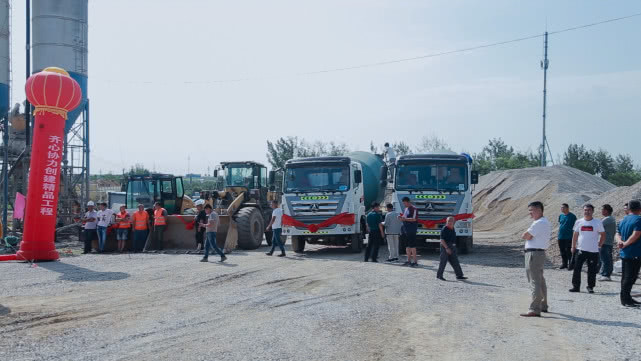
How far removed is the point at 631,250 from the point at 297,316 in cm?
563

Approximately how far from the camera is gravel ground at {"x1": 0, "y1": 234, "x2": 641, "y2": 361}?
22.7ft

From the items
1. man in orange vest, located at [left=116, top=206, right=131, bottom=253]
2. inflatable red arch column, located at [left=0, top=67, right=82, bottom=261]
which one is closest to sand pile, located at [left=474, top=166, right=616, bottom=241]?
man in orange vest, located at [left=116, top=206, right=131, bottom=253]

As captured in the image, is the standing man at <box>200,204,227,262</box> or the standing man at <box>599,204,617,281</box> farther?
the standing man at <box>200,204,227,262</box>

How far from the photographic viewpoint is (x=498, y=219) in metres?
36.1

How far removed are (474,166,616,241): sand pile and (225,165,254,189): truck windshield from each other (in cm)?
1433

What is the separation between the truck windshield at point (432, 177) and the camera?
17984mm

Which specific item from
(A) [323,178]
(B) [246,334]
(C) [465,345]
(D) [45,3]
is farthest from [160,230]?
(D) [45,3]

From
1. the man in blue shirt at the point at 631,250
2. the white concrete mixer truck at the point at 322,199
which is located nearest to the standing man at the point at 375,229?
the white concrete mixer truck at the point at 322,199

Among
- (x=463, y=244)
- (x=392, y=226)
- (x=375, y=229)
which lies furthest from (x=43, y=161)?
(x=463, y=244)

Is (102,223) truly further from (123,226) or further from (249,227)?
(249,227)

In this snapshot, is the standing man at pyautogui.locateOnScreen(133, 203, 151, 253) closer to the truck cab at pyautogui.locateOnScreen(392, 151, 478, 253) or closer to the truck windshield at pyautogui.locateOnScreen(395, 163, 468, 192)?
the truck cab at pyautogui.locateOnScreen(392, 151, 478, 253)

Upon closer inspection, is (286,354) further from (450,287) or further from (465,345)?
(450,287)

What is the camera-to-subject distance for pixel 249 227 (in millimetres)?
20141

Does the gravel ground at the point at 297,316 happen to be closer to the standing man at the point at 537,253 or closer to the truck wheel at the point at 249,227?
the standing man at the point at 537,253
